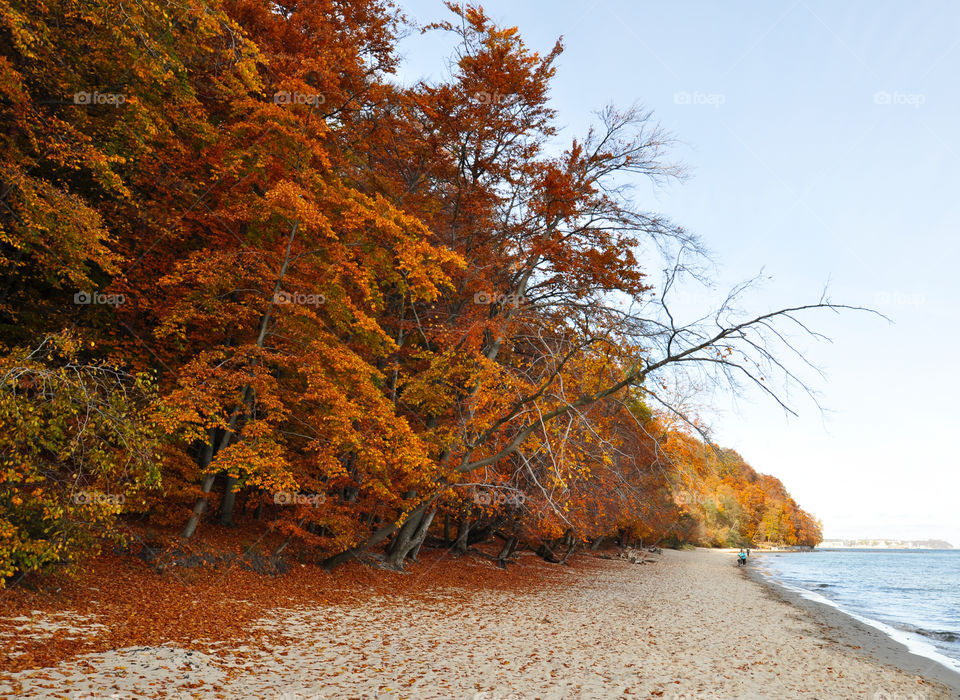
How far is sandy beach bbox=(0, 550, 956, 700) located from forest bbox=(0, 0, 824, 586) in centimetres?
240

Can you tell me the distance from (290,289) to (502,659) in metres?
9.43

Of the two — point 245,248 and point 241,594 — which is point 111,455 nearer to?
point 241,594

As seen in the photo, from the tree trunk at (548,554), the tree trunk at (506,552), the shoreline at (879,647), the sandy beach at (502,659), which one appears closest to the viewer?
the sandy beach at (502,659)

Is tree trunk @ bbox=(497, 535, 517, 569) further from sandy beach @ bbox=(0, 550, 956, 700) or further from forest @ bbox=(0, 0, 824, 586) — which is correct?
sandy beach @ bbox=(0, 550, 956, 700)

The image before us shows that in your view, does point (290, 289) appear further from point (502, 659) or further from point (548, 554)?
point (548, 554)

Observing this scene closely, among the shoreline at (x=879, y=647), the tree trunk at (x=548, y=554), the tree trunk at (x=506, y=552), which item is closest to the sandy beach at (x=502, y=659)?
the shoreline at (x=879, y=647)

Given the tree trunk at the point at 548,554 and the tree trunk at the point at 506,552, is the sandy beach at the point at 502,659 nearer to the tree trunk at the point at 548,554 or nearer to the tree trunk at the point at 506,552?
the tree trunk at the point at 506,552

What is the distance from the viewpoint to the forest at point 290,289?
9781 mm

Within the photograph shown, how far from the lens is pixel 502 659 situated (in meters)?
8.80

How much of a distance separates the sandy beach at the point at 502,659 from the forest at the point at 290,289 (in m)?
2.40

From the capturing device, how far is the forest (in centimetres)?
978

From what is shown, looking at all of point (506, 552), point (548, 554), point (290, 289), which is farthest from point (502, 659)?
point (548, 554)

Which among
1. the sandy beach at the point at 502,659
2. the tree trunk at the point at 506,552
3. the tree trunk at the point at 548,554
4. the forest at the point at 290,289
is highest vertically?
the forest at the point at 290,289

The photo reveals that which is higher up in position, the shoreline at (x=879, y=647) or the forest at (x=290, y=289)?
the forest at (x=290, y=289)
